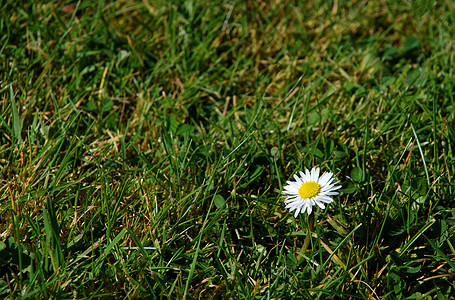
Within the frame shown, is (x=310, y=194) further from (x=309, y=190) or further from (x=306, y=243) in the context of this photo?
(x=306, y=243)

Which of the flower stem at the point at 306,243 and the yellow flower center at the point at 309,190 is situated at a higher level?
the yellow flower center at the point at 309,190

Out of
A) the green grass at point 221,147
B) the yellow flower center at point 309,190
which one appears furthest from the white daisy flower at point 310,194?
the green grass at point 221,147

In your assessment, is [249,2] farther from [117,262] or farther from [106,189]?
[117,262]

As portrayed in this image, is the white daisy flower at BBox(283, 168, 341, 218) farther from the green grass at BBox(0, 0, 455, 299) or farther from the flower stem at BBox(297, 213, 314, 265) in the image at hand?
the green grass at BBox(0, 0, 455, 299)

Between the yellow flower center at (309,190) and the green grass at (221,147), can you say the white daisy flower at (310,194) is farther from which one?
the green grass at (221,147)

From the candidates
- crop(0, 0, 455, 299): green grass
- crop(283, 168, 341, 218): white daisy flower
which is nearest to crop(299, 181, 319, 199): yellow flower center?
crop(283, 168, 341, 218): white daisy flower

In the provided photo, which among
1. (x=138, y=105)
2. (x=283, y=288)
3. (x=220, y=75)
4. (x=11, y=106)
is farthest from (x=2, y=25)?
(x=283, y=288)
